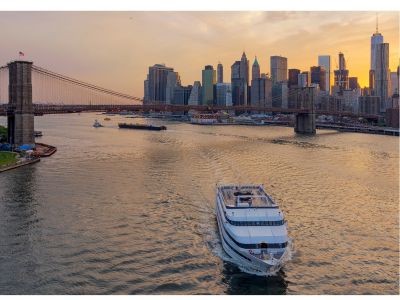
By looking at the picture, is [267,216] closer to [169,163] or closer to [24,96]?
[169,163]

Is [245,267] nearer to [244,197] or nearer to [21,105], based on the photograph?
[244,197]

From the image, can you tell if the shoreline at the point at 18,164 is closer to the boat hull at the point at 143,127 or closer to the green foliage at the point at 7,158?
the green foliage at the point at 7,158

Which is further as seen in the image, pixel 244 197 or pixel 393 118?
pixel 393 118

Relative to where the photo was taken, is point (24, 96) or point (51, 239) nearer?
point (51, 239)

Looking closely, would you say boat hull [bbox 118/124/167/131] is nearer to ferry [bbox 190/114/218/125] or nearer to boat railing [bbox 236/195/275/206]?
ferry [bbox 190/114/218/125]

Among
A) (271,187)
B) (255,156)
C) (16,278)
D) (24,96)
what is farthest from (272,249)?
(24,96)

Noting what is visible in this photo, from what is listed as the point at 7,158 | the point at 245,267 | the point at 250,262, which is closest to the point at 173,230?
the point at 245,267

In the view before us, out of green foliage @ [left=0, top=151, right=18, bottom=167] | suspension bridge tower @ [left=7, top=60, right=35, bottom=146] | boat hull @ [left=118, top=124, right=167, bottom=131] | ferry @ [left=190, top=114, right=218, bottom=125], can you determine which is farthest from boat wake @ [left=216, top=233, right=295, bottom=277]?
ferry @ [left=190, top=114, right=218, bottom=125]
